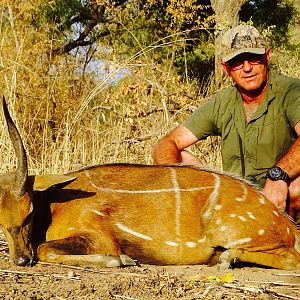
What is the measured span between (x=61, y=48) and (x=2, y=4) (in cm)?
114

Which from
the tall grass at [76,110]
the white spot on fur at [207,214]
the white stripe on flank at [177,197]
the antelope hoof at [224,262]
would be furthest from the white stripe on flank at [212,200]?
the tall grass at [76,110]

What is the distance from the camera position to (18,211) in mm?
4176

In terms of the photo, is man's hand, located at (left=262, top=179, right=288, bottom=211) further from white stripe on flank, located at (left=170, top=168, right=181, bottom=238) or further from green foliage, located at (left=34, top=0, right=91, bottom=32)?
green foliage, located at (left=34, top=0, right=91, bottom=32)

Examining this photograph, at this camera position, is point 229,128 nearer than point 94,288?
No

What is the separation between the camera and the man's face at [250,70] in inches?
208

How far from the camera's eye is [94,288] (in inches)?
132

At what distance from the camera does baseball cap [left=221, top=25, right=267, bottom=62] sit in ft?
17.2

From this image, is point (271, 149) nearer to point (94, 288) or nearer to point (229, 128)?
point (229, 128)

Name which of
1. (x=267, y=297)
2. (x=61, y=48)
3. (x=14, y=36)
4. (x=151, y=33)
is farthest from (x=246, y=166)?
(x=151, y=33)

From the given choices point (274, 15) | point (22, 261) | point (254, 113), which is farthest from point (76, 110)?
point (274, 15)

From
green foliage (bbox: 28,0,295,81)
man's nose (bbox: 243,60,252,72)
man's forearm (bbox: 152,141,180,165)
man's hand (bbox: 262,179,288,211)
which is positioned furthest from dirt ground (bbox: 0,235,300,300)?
green foliage (bbox: 28,0,295,81)

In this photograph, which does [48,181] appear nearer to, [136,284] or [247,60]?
[136,284]

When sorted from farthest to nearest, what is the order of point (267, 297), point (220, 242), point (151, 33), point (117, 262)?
point (151, 33), point (220, 242), point (117, 262), point (267, 297)

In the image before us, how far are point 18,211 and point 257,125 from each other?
2173 mm
